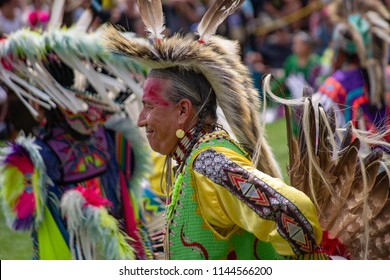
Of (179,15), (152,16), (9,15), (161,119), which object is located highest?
(152,16)

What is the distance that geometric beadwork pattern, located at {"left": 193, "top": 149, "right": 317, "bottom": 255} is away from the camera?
2701 millimetres

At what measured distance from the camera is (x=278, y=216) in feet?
8.91

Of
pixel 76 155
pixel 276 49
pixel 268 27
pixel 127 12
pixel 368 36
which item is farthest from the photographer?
pixel 268 27

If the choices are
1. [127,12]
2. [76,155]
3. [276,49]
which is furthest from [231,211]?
[276,49]

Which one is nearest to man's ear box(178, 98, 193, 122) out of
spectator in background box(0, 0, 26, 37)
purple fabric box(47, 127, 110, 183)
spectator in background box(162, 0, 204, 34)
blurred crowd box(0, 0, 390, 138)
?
purple fabric box(47, 127, 110, 183)

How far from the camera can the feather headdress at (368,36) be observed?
6328 millimetres

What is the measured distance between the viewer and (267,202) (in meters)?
2.73

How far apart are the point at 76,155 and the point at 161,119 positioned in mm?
1768

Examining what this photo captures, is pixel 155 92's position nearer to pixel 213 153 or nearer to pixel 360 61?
pixel 213 153

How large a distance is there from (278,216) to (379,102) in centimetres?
355

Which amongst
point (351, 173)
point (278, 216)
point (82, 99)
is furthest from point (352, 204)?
point (82, 99)

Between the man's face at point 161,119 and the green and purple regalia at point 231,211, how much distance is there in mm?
45

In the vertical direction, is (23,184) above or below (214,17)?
below

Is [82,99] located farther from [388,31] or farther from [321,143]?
[388,31]
